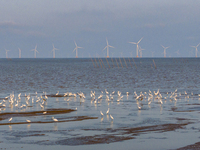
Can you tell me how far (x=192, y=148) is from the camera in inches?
584

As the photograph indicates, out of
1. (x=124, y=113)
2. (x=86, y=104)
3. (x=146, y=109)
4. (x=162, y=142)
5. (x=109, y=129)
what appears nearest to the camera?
(x=162, y=142)

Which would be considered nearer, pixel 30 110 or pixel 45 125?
pixel 45 125

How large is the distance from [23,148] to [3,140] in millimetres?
1698

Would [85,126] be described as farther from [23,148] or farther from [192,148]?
[192,148]

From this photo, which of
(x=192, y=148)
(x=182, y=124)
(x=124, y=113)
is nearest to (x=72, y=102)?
(x=124, y=113)

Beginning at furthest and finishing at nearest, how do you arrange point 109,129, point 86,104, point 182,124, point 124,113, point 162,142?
point 86,104, point 124,113, point 182,124, point 109,129, point 162,142

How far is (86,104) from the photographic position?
29047 millimetres

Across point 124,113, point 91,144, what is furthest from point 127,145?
point 124,113

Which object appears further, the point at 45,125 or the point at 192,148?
the point at 45,125

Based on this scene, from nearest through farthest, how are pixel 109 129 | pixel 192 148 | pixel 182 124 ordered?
pixel 192 148 < pixel 109 129 < pixel 182 124

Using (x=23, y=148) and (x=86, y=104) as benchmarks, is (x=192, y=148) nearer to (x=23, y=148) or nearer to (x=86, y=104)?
(x=23, y=148)

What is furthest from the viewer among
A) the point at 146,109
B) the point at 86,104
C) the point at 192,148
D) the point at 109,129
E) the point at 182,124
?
the point at 86,104

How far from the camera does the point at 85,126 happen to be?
1953cm

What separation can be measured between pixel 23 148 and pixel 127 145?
461 centimetres
